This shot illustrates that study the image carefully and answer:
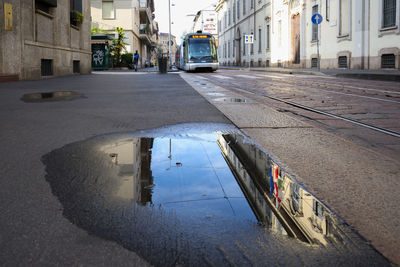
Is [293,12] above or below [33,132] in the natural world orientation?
above

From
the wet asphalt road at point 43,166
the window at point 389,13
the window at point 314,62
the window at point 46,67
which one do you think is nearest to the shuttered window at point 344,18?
the window at point 389,13

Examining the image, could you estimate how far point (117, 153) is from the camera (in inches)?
129

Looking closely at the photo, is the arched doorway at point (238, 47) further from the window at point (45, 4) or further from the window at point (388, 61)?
the window at point (45, 4)

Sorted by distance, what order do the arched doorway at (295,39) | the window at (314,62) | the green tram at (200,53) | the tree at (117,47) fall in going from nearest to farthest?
the green tram at (200,53), the window at (314,62), the arched doorway at (295,39), the tree at (117,47)

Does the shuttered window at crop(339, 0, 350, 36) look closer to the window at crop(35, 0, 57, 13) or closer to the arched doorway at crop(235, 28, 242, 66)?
the window at crop(35, 0, 57, 13)

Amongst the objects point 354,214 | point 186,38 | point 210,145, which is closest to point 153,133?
point 210,145

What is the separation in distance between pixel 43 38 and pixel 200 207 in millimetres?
15588

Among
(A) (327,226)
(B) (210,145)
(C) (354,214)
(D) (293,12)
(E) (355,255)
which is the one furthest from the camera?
(D) (293,12)

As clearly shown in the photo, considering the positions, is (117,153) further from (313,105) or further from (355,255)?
(313,105)

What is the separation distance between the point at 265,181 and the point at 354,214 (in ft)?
2.04

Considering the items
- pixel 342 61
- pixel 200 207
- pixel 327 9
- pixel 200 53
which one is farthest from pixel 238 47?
pixel 200 207

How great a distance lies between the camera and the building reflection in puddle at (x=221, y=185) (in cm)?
193

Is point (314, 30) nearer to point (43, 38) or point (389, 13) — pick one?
point (389, 13)

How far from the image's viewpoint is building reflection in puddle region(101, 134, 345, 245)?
1932mm
